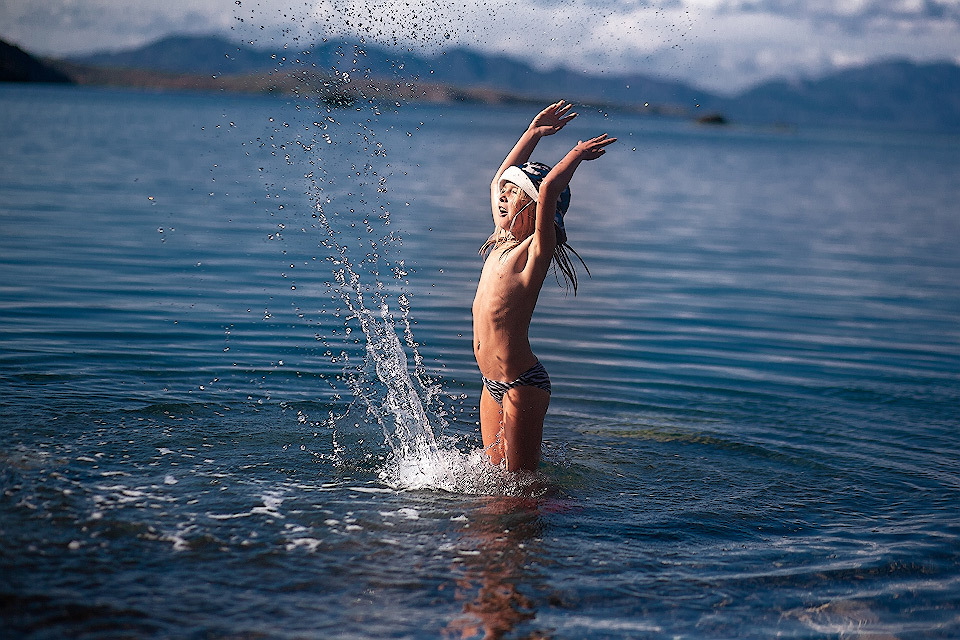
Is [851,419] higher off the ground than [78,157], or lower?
lower

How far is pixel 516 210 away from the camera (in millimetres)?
6543


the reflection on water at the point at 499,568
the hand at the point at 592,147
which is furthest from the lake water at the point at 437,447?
the hand at the point at 592,147

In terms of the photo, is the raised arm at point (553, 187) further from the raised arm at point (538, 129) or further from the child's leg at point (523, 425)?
the child's leg at point (523, 425)

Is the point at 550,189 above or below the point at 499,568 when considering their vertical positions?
above

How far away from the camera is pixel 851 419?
948cm

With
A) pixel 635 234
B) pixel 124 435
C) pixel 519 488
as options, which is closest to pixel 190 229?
pixel 635 234

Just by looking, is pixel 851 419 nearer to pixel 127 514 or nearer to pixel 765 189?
pixel 127 514

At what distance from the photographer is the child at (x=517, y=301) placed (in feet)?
20.7

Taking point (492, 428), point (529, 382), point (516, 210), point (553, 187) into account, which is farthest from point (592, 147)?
point (492, 428)

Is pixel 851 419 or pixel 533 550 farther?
pixel 851 419

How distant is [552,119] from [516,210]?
103cm

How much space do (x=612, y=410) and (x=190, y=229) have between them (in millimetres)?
12457

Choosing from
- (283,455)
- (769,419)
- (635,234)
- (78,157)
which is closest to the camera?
(283,455)

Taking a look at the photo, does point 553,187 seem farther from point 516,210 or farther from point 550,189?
point 516,210
